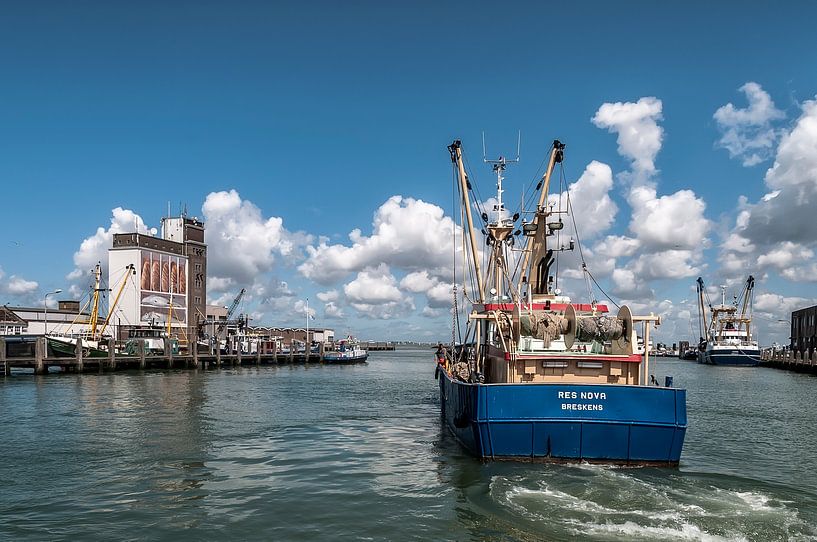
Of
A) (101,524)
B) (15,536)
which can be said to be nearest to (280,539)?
(101,524)

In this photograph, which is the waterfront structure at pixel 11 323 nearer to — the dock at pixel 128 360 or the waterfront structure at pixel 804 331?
the dock at pixel 128 360

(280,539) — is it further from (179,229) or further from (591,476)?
(179,229)

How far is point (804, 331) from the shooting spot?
113m

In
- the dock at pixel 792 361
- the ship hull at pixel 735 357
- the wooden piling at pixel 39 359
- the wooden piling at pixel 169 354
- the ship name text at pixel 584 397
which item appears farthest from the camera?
the ship hull at pixel 735 357

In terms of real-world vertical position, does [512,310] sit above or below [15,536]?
above

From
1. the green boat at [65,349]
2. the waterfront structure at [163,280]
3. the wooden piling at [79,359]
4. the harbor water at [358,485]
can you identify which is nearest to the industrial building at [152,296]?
the waterfront structure at [163,280]

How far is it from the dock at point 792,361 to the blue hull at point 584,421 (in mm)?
82009

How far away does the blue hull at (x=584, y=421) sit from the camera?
697 inches

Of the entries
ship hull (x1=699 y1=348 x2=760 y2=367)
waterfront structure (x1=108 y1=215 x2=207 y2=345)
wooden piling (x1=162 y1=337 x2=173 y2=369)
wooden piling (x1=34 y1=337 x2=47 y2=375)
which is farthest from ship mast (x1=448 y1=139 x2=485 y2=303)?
ship hull (x1=699 y1=348 x2=760 y2=367)

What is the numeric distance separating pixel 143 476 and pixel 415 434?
11.7 m

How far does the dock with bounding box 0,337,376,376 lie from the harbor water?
38098 millimetres

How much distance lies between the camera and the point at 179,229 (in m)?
131

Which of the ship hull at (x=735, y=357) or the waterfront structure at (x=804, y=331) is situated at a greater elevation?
the waterfront structure at (x=804, y=331)

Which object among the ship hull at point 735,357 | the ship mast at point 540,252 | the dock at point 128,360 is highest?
the ship mast at point 540,252
